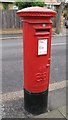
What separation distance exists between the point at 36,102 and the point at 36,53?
849mm

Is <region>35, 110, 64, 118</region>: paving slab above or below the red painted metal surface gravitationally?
below

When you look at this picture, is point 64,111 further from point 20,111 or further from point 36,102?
point 20,111

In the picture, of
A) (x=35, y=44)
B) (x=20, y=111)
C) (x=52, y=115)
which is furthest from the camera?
(x=20, y=111)

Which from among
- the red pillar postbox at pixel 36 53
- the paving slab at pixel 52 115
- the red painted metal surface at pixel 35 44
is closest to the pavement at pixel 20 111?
the paving slab at pixel 52 115

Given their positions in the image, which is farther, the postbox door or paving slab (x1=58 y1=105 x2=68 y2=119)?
paving slab (x1=58 y1=105 x2=68 y2=119)

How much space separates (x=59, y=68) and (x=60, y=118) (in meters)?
3.34

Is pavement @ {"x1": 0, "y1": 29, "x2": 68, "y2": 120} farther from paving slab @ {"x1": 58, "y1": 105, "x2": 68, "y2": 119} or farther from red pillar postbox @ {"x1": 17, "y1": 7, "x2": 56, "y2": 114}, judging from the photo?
red pillar postbox @ {"x1": 17, "y1": 7, "x2": 56, "y2": 114}

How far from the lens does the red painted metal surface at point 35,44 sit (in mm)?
3447

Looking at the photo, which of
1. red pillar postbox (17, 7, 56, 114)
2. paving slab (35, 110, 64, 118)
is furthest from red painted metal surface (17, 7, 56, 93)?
paving slab (35, 110, 64, 118)

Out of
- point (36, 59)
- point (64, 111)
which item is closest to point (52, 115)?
point (64, 111)

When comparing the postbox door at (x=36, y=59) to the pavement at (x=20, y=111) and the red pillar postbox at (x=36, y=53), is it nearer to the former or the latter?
the red pillar postbox at (x=36, y=53)

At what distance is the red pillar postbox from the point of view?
11.3 feet

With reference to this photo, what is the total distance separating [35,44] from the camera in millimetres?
3527

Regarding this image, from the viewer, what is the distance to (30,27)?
3.49 meters
